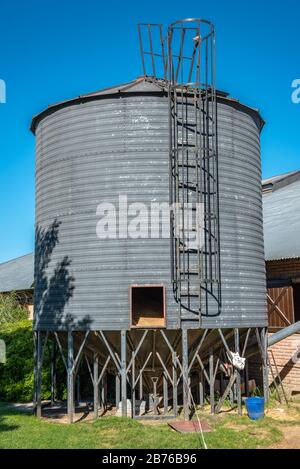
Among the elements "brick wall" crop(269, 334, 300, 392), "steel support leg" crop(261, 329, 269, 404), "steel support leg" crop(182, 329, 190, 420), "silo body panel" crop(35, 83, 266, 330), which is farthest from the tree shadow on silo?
"brick wall" crop(269, 334, 300, 392)

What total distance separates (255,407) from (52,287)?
7732 mm

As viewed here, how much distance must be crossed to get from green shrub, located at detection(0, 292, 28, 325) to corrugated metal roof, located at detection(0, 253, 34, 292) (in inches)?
51.6

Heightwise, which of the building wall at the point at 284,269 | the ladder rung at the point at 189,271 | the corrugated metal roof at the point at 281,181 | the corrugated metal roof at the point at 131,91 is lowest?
the ladder rung at the point at 189,271

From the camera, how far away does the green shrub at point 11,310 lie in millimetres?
31609

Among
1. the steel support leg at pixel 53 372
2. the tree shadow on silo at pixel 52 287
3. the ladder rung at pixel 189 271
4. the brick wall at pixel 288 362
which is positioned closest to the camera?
the ladder rung at pixel 189 271

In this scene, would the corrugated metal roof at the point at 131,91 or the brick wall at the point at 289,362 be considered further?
the brick wall at the point at 289,362

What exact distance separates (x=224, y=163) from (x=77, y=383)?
10.7 metres

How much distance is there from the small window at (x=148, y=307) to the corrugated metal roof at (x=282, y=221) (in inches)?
267

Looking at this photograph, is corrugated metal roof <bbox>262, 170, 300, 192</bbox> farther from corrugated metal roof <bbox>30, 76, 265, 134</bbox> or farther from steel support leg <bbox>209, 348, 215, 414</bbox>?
steel support leg <bbox>209, 348, 215, 414</bbox>

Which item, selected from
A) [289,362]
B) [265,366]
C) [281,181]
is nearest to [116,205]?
[265,366]

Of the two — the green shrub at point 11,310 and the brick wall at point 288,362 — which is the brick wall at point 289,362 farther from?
the green shrub at point 11,310

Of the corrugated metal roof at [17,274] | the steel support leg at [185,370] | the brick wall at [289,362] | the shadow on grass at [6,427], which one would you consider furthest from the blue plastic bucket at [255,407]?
the corrugated metal roof at [17,274]

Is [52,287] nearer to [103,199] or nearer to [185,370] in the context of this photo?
[103,199]

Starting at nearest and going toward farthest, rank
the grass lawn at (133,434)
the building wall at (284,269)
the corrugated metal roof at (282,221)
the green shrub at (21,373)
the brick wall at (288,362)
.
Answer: the grass lawn at (133,434), the brick wall at (288,362), the green shrub at (21,373), the building wall at (284,269), the corrugated metal roof at (282,221)
